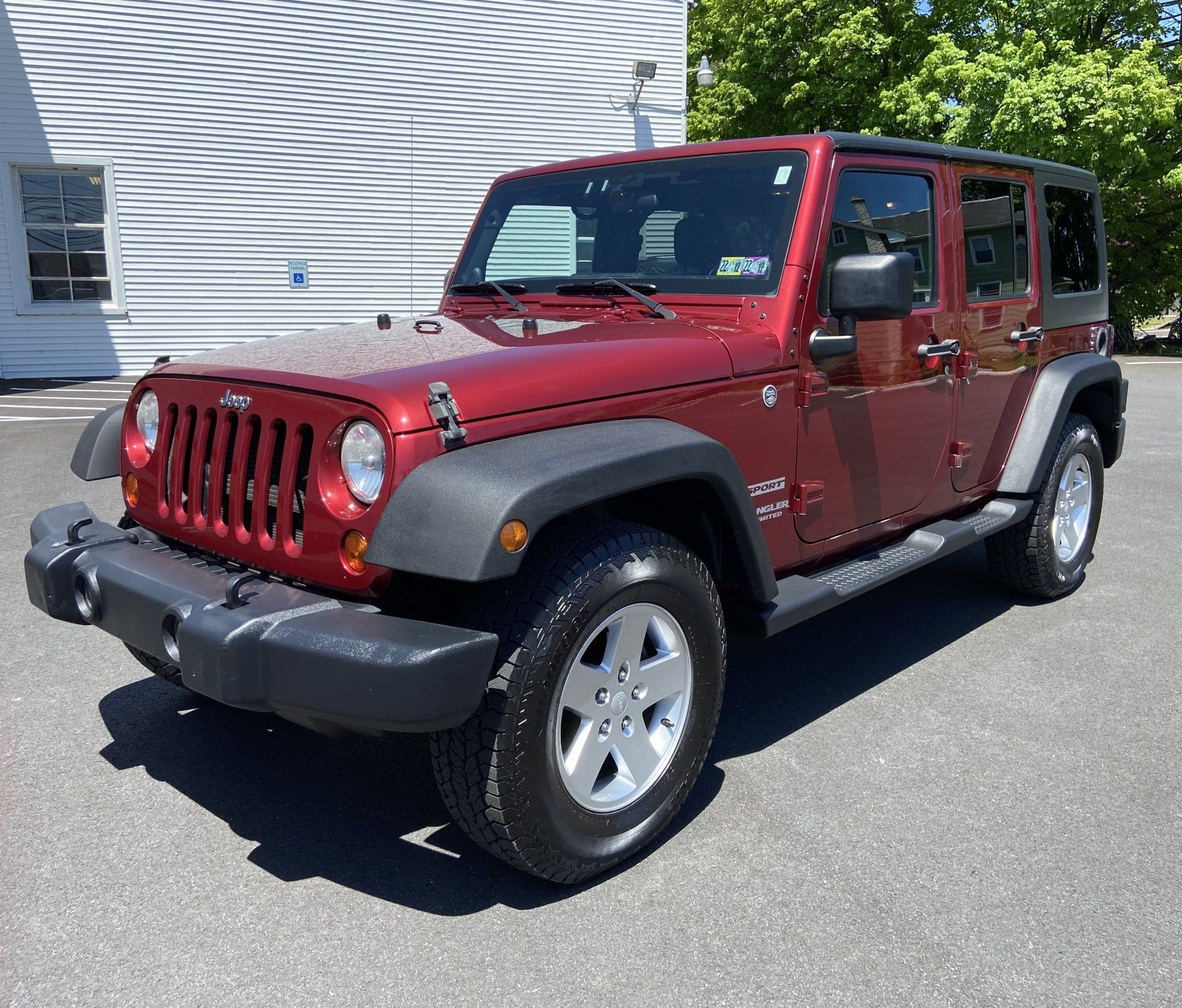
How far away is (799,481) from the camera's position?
134 inches

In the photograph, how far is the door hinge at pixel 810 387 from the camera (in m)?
3.35

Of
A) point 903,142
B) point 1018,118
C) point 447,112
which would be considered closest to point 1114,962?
point 903,142

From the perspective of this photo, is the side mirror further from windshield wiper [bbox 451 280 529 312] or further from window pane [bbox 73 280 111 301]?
window pane [bbox 73 280 111 301]

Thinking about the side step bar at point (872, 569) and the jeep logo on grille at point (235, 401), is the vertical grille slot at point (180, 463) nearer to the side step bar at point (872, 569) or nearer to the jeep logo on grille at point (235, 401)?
the jeep logo on grille at point (235, 401)

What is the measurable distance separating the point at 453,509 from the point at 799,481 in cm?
146

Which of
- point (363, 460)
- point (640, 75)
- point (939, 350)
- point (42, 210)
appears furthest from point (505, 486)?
point (640, 75)

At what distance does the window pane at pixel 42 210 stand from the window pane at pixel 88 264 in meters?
0.47

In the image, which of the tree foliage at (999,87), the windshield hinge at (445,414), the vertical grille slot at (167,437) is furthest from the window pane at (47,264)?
the tree foliage at (999,87)

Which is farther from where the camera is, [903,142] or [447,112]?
[447,112]

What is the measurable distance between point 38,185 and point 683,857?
13.3 meters

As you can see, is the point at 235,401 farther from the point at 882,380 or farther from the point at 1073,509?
the point at 1073,509

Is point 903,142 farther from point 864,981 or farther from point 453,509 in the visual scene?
point 864,981

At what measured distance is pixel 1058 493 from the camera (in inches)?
196

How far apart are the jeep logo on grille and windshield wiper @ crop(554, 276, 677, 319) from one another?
128 centimetres
